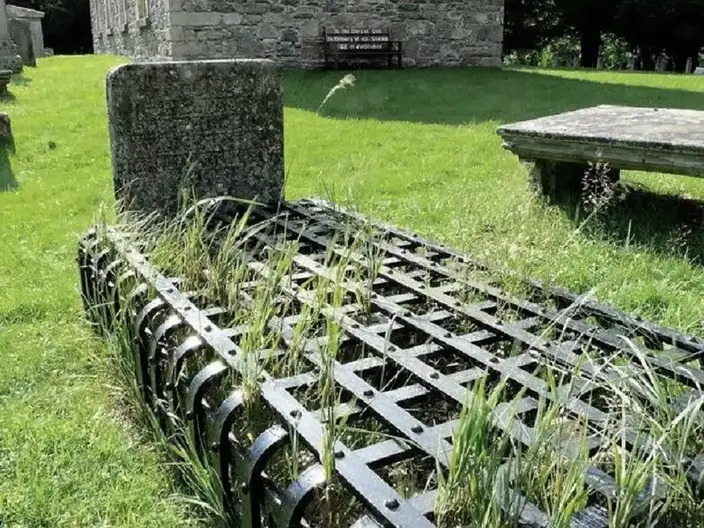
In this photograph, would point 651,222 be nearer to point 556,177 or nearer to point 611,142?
point 611,142

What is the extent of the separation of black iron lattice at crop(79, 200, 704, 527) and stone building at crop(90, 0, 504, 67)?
395 inches

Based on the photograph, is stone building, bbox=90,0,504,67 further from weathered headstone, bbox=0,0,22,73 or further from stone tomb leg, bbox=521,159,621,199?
stone tomb leg, bbox=521,159,621,199

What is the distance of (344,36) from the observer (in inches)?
544

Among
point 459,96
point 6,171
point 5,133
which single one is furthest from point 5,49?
point 6,171

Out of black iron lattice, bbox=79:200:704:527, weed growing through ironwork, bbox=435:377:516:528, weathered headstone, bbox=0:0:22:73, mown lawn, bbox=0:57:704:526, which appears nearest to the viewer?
weed growing through ironwork, bbox=435:377:516:528

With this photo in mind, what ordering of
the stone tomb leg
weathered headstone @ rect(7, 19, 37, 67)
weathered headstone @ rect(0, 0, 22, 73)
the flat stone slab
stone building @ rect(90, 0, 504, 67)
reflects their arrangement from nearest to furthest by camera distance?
the flat stone slab
the stone tomb leg
stone building @ rect(90, 0, 504, 67)
weathered headstone @ rect(0, 0, 22, 73)
weathered headstone @ rect(7, 19, 37, 67)

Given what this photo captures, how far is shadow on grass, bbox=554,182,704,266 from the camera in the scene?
4.48m

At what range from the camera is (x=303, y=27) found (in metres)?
13.7

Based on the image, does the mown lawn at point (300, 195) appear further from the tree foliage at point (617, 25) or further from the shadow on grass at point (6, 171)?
the tree foliage at point (617, 25)

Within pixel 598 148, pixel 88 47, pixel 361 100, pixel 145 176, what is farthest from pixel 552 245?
pixel 88 47

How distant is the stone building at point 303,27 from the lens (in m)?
12.8

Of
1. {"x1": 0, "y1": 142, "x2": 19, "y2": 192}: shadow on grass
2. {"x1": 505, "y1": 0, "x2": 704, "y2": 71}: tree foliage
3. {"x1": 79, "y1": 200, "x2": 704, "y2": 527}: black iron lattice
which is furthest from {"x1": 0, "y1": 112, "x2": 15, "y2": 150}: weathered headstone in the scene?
{"x1": 505, "y1": 0, "x2": 704, "y2": 71}: tree foliage

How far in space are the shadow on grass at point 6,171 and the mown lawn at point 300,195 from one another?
2.1 inches

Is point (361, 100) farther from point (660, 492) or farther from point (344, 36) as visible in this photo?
point (660, 492)
